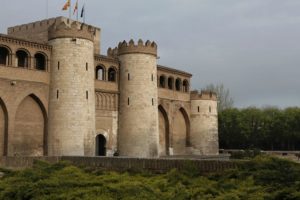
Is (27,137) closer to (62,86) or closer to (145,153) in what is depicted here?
(62,86)

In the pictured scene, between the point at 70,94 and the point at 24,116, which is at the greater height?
the point at 70,94

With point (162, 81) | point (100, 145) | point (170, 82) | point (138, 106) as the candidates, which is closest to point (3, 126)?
point (100, 145)

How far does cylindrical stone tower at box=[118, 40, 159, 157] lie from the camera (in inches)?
1277

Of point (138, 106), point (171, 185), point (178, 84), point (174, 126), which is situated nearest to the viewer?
point (171, 185)

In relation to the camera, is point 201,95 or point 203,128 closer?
point 203,128

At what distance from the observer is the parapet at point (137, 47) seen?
33406mm

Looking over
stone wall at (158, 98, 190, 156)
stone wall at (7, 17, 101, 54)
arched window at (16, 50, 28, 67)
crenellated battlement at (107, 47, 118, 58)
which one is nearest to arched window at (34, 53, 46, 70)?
arched window at (16, 50, 28, 67)

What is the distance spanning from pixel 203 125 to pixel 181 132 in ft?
8.24

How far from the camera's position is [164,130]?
3909cm

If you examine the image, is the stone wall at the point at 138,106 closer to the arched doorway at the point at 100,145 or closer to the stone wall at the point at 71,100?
the arched doorway at the point at 100,145

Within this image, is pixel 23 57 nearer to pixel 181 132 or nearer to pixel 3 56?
pixel 3 56

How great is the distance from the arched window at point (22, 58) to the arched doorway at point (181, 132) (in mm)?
16206

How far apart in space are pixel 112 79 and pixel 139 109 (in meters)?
3.77

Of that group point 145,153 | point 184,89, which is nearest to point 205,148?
point 184,89
